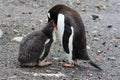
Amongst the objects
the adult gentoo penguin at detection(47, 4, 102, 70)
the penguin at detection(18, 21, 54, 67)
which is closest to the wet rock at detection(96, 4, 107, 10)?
the adult gentoo penguin at detection(47, 4, 102, 70)

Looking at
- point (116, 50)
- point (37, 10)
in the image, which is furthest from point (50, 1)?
point (116, 50)

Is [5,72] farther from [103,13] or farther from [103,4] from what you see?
[103,4]

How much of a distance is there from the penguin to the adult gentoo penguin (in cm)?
18

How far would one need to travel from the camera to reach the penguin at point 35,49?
6.26 meters

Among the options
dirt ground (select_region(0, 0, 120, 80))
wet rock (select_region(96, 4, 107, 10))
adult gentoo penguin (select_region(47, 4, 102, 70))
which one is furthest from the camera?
wet rock (select_region(96, 4, 107, 10))

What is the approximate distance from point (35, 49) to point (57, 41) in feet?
5.20

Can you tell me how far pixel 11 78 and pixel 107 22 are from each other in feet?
13.0

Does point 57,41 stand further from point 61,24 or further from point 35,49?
point 35,49

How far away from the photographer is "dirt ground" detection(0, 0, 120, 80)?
6.23 metres

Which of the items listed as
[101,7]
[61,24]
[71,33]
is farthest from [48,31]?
[101,7]

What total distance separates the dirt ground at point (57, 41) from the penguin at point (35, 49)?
0.34ft

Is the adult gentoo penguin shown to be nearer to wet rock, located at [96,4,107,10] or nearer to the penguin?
the penguin

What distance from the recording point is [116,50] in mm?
7625

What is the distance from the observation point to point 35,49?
6301 millimetres
